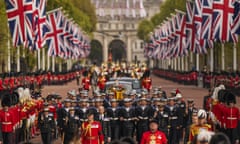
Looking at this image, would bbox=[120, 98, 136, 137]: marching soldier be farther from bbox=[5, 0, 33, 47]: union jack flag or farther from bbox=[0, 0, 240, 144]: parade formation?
bbox=[5, 0, 33, 47]: union jack flag

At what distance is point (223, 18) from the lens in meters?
38.1

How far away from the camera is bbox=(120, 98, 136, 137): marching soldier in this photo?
72.3 feet

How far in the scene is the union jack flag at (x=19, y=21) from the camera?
118 ft

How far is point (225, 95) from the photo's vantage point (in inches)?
883

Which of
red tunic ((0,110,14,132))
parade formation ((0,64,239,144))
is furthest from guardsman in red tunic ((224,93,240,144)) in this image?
red tunic ((0,110,14,132))

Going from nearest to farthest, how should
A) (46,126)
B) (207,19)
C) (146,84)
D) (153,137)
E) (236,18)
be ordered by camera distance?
1. (153,137)
2. (46,126)
3. (236,18)
4. (207,19)
5. (146,84)

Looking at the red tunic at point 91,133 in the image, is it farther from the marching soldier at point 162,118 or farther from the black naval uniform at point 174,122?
the black naval uniform at point 174,122

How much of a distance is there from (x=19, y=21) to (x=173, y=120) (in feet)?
49.6

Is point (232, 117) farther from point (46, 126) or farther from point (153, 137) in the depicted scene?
point (153, 137)

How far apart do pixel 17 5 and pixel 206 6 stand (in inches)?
396

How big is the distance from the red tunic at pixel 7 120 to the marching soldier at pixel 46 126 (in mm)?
1250

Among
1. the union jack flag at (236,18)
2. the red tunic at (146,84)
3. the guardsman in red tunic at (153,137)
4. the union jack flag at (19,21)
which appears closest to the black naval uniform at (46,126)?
the guardsman in red tunic at (153,137)

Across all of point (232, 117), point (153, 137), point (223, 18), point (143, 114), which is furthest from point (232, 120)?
point (223, 18)

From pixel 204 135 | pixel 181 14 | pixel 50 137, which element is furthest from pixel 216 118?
pixel 181 14
